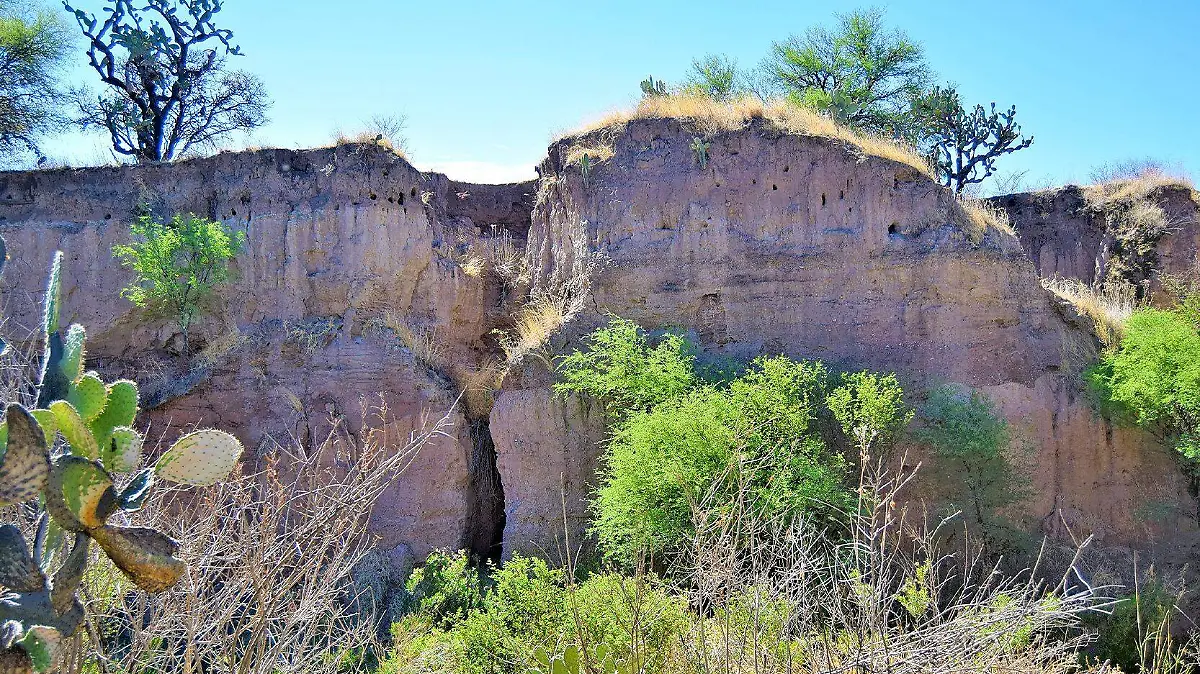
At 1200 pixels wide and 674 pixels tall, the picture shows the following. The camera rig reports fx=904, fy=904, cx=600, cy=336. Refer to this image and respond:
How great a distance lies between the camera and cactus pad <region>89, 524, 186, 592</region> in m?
3.19

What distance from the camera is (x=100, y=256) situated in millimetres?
15734

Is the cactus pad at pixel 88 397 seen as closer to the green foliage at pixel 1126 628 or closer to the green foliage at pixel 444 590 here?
the green foliage at pixel 444 590

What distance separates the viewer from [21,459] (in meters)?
2.90

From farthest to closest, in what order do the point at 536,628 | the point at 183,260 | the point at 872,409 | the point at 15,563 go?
the point at 183,260 < the point at 872,409 < the point at 536,628 < the point at 15,563

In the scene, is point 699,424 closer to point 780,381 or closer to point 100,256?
point 780,381

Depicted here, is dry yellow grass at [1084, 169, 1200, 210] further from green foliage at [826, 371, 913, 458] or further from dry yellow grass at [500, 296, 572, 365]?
dry yellow grass at [500, 296, 572, 365]

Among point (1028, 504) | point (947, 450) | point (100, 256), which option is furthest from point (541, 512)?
point (100, 256)

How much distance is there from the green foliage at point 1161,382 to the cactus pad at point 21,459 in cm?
1192

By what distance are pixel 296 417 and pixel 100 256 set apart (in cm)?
537

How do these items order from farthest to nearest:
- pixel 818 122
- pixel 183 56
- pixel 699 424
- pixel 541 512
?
pixel 183 56
pixel 818 122
pixel 541 512
pixel 699 424

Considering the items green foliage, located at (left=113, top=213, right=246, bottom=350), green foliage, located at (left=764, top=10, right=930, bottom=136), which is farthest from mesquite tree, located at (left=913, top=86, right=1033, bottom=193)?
green foliage, located at (left=113, top=213, right=246, bottom=350)

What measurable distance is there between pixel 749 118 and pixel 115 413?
11294 millimetres

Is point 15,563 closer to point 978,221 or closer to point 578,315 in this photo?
point 578,315

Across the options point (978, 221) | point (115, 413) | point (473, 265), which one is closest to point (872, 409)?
point (978, 221)
